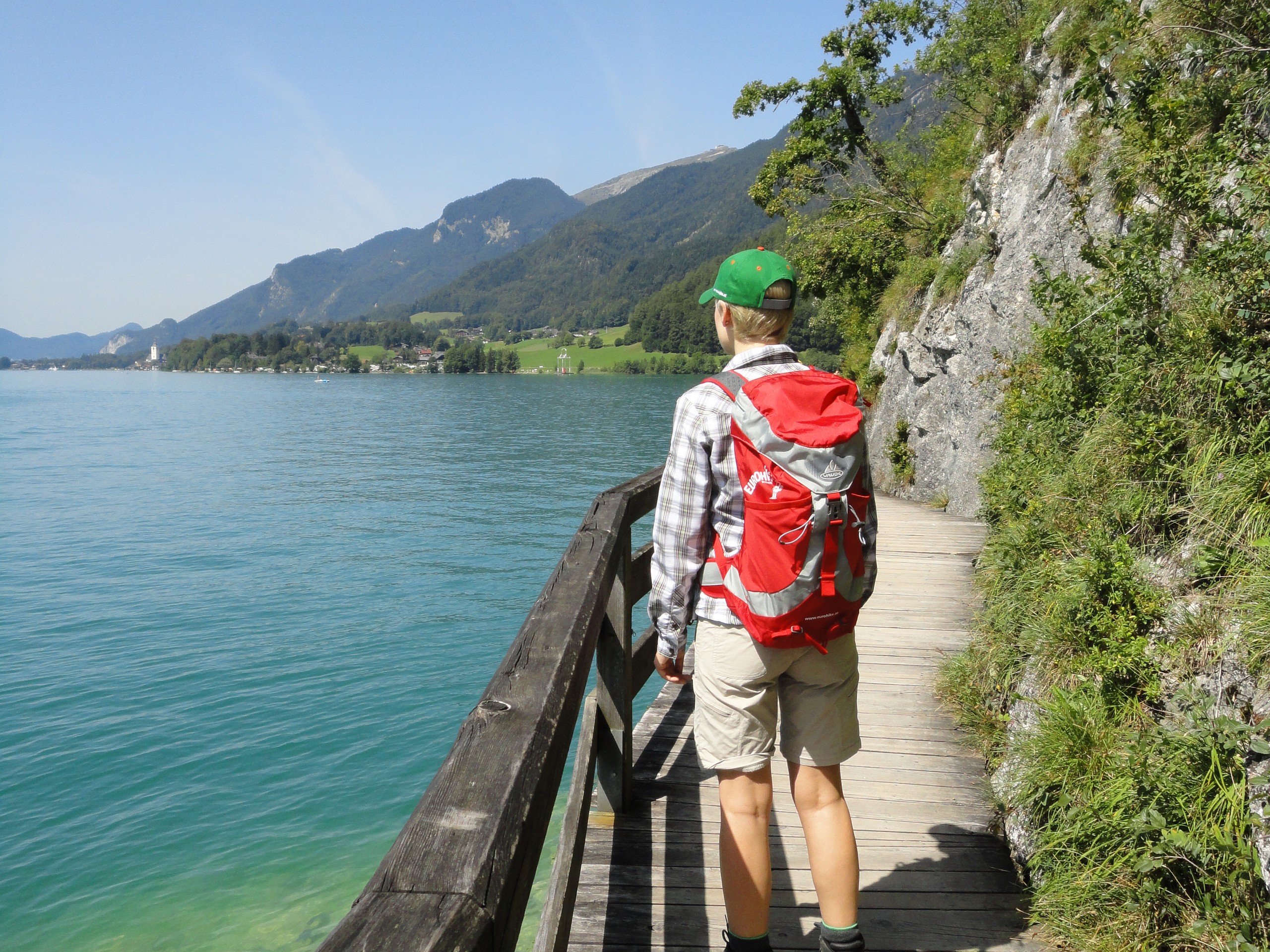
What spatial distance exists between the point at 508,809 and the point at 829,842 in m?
1.57

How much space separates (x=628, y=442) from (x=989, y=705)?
1602 inches

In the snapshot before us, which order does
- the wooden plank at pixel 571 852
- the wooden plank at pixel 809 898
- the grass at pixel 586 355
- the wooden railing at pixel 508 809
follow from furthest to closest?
the grass at pixel 586 355
the wooden plank at pixel 809 898
the wooden plank at pixel 571 852
the wooden railing at pixel 508 809

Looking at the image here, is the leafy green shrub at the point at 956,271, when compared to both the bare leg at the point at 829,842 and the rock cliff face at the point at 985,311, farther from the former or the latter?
the bare leg at the point at 829,842

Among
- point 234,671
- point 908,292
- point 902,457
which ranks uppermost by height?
point 908,292

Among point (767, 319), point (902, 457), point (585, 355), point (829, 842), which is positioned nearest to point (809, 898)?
point (829, 842)

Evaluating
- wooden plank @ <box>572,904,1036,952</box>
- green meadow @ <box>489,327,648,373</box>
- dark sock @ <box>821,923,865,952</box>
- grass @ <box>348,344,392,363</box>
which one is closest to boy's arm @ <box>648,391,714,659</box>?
dark sock @ <box>821,923,865,952</box>

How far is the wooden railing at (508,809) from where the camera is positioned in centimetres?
98

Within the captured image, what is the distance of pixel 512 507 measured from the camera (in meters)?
26.8

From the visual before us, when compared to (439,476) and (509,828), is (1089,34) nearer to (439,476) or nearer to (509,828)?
(509,828)

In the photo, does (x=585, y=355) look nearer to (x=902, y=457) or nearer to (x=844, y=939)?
(x=902, y=457)

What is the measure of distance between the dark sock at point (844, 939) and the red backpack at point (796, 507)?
88 cm

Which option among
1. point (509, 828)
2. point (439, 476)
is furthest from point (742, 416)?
point (439, 476)

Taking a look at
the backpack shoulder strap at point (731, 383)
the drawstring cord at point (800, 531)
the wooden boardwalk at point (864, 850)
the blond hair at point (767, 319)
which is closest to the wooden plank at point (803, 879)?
the wooden boardwalk at point (864, 850)

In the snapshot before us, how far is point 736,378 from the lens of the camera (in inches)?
93.4
